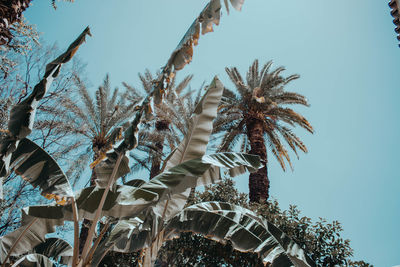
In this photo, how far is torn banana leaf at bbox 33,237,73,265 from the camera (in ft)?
22.8

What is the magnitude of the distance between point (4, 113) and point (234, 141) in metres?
11.2

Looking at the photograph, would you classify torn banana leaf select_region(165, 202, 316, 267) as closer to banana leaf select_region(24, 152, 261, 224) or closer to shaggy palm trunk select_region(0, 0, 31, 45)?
banana leaf select_region(24, 152, 261, 224)

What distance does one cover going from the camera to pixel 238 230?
6.09m

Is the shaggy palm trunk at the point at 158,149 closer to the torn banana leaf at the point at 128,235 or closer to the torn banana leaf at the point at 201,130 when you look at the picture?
the torn banana leaf at the point at 128,235

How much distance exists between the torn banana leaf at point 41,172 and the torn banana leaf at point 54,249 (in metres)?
3.19

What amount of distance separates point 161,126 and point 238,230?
44.4ft

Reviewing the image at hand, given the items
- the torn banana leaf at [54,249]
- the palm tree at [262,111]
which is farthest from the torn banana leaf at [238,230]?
the palm tree at [262,111]

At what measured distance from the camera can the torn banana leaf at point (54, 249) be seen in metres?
6.95

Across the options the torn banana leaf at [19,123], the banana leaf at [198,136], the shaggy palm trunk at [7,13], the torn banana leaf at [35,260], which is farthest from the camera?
the banana leaf at [198,136]

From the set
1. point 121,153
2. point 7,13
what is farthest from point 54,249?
point 7,13

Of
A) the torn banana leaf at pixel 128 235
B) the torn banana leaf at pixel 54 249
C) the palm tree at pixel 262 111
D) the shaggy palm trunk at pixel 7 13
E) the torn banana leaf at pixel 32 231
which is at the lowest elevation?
the torn banana leaf at pixel 54 249

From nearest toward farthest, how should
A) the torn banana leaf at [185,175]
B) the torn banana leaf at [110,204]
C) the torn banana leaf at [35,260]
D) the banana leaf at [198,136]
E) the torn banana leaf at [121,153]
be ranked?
1. the torn banana leaf at [121,153]
2. the torn banana leaf at [110,204]
3. the torn banana leaf at [185,175]
4. the torn banana leaf at [35,260]
5. the banana leaf at [198,136]

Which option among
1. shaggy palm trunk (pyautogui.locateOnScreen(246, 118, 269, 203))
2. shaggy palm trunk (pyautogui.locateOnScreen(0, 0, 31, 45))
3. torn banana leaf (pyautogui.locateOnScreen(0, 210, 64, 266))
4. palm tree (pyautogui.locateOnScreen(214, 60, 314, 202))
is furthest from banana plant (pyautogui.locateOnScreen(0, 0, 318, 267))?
palm tree (pyautogui.locateOnScreen(214, 60, 314, 202))

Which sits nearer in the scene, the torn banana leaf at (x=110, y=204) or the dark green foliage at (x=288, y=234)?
the torn banana leaf at (x=110, y=204)
